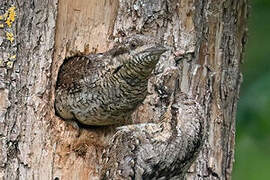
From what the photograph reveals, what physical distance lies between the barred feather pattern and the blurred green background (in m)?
1.32

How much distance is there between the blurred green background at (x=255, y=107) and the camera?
23.8ft

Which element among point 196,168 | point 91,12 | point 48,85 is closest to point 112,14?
point 91,12

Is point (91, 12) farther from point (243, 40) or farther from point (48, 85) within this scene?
point (243, 40)

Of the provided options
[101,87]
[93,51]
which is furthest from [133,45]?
[93,51]

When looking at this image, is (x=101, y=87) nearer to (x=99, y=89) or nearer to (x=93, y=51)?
(x=99, y=89)

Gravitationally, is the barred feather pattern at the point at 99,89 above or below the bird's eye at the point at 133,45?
below

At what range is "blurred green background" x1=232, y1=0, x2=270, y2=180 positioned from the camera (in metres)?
7.25

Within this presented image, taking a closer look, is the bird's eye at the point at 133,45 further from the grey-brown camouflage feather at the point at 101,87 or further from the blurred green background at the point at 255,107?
the blurred green background at the point at 255,107

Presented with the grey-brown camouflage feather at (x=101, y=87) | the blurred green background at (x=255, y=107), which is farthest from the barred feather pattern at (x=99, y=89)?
the blurred green background at (x=255, y=107)

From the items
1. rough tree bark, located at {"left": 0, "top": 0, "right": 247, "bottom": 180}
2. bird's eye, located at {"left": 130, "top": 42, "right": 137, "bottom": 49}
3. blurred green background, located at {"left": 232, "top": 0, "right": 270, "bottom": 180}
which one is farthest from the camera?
blurred green background, located at {"left": 232, "top": 0, "right": 270, "bottom": 180}

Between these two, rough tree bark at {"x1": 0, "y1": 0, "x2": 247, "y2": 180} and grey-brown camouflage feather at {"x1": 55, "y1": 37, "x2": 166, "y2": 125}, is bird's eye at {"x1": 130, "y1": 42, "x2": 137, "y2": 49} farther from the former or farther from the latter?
rough tree bark at {"x1": 0, "y1": 0, "x2": 247, "y2": 180}

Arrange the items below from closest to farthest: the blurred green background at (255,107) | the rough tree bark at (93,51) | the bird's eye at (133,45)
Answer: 1. the bird's eye at (133,45)
2. the rough tree bark at (93,51)
3. the blurred green background at (255,107)

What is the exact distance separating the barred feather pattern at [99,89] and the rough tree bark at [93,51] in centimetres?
7

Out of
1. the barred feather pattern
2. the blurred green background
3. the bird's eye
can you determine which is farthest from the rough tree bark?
the blurred green background
